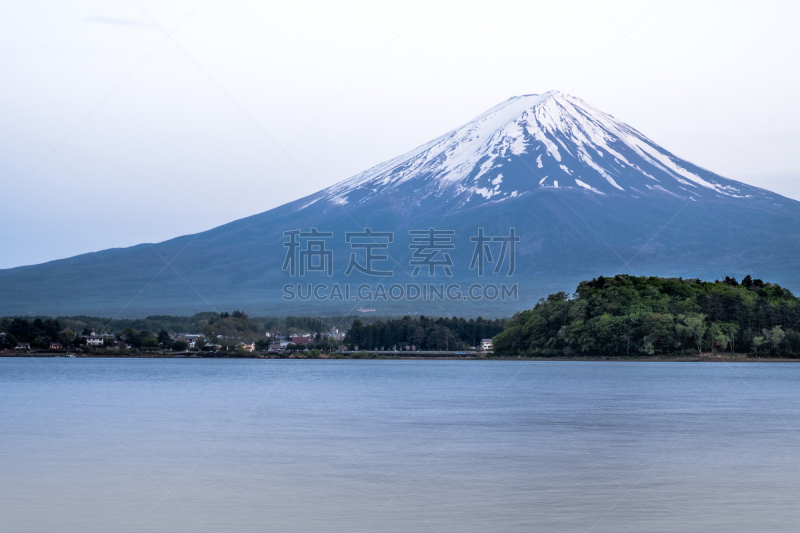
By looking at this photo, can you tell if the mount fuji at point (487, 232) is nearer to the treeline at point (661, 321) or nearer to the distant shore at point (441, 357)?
the distant shore at point (441, 357)

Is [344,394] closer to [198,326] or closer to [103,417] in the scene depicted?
[103,417]

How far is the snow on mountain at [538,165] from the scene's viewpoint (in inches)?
4852

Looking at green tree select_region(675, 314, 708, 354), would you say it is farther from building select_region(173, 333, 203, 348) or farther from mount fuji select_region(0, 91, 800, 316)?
building select_region(173, 333, 203, 348)

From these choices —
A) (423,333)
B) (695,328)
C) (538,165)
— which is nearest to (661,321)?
(695,328)

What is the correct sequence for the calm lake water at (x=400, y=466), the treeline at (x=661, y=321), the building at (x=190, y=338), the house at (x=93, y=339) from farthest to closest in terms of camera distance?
1. the building at (x=190, y=338)
2. the house at (x=93, y=339)
3. the treeline at (x=661, y=321)
4. the calm lake water at (x=400, y=466)

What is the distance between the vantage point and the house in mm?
97938

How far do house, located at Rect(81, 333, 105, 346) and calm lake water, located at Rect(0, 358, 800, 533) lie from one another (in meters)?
75.3

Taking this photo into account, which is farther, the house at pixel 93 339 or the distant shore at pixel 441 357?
the house at pixel 93 339

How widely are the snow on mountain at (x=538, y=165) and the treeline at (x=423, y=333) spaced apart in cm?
2780

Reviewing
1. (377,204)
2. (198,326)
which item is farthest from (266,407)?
(377,204)

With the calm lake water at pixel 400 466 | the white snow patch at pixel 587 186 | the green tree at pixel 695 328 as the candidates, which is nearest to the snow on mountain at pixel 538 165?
the white snow patch at pixel 587 186

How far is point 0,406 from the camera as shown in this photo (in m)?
25.0

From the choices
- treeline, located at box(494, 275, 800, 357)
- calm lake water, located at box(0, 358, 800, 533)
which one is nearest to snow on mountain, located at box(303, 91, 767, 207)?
treeline, located at box(494, 275, 800, 357)

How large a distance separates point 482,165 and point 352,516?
410 ft
